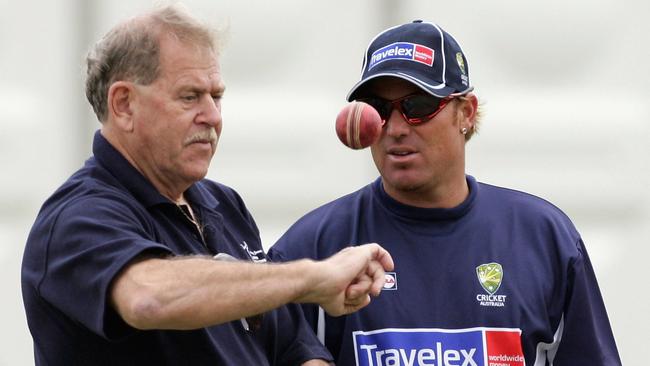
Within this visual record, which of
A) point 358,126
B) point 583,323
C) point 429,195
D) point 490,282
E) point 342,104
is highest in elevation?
point 342,104

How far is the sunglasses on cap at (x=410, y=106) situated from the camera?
3.95 metres

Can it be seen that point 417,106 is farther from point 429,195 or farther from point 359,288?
point 359,288

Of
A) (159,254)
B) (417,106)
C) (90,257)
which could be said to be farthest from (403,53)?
(90,257)

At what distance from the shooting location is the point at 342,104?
15.1 ft

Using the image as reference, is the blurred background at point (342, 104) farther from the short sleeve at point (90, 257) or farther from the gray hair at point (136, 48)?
the short sleeve at point (90, 257)

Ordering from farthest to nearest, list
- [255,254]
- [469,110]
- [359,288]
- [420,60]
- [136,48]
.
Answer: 1. [469,110]
2. [420,60]
3. [255,254]
4. [136,48]
5. [359,288]

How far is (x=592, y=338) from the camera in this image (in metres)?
3.92

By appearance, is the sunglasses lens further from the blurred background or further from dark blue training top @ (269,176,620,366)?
the blurred background

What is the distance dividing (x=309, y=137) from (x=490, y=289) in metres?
1.00

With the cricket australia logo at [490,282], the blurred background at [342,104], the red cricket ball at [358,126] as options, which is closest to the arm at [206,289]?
the red cricket ball at [358,126]

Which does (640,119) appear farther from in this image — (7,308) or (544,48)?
(7,308)

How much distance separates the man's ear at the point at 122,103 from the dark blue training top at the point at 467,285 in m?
0.73

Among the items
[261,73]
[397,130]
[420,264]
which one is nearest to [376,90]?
[397,130]

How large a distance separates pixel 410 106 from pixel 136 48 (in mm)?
879
